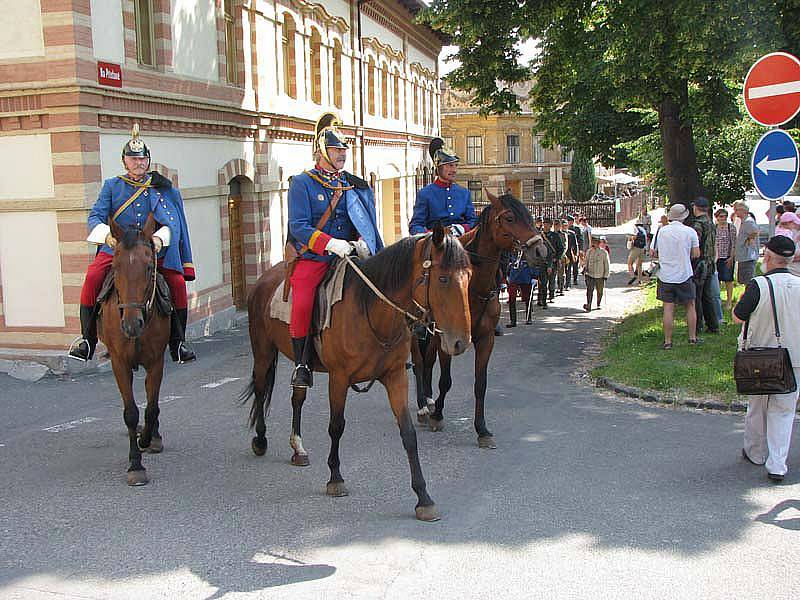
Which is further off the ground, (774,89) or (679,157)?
(774,89)

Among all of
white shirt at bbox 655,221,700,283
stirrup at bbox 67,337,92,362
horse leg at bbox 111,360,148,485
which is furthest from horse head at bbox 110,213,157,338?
white shirt at bbox 655,221,700,283

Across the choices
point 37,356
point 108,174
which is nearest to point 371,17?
point 108,174

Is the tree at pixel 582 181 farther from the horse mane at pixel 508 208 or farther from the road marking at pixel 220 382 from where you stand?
the horse mane at pixel 508 208

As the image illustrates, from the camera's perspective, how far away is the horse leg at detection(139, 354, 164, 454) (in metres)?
8.20

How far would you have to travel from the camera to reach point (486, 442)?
859cm

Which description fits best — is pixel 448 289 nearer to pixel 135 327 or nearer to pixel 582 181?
pixel 135 327

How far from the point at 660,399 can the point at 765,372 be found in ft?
10.8

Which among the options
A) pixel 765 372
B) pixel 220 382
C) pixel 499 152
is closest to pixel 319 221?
pixel 765 372

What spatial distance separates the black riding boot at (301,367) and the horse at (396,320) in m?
0.15

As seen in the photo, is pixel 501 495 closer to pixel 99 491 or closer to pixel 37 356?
pixel 99 491

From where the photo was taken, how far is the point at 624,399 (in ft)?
35.3

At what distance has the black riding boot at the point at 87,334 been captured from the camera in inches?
326

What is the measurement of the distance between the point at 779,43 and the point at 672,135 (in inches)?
199

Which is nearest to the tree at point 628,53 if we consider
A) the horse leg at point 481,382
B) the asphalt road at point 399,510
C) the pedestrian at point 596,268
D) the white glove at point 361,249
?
the pedestrian at point 596,268
